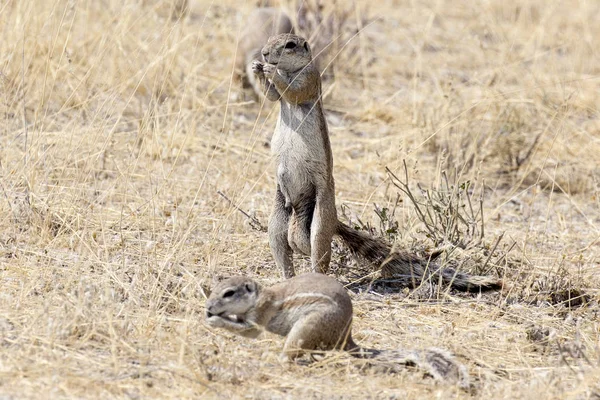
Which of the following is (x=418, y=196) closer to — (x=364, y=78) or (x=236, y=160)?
(x=236, y=160)

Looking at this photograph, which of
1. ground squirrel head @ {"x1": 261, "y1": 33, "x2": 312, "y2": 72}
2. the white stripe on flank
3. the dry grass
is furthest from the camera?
ground squirrel head @ {"x1": 261, "y1": 33, "x2": 312, "y2": 72}

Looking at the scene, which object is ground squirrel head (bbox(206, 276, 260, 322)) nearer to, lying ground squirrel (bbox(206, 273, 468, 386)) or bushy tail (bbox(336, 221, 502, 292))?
lying ground squirrel (bbox(206, 273, 468, 386))

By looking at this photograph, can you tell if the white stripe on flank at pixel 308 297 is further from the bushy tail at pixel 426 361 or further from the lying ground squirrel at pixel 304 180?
the lying ground squirrel at pixel 304 180

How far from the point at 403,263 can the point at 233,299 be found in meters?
1.65

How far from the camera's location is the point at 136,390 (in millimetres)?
3924

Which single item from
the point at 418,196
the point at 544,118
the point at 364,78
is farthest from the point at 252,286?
the point at 364,78

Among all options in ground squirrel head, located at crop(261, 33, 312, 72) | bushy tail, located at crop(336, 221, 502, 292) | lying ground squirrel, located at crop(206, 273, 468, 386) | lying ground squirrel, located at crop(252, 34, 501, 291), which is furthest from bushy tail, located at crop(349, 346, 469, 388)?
ground squirrel head, located at crop(261, 33, 312, 72)

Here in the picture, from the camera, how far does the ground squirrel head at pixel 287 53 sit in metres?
5.38

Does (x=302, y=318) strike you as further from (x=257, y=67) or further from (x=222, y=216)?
(x=222, y=216)

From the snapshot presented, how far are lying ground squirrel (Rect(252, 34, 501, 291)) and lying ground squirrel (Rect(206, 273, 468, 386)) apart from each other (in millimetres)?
1019

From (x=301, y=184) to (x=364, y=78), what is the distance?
4.33m

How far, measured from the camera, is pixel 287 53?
5391mm

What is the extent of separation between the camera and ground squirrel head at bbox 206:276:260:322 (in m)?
4.29

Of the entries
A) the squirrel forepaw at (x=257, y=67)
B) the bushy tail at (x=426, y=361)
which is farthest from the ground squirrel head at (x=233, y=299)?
the squirrel forepaw at (x=257, y=67)
